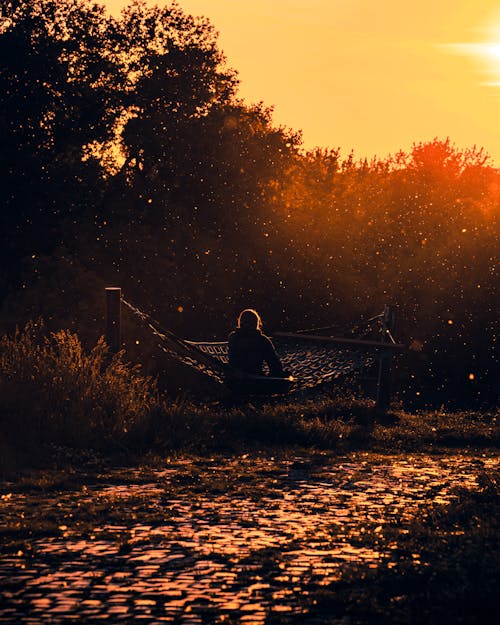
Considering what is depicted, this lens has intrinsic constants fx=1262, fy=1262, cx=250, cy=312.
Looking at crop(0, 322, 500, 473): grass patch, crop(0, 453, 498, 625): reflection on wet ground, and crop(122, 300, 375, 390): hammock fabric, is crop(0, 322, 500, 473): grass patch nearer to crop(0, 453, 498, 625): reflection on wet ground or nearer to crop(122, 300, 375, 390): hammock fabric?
crop(122, 300, 375, 390): hammock fabric

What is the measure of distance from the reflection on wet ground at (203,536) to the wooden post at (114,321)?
11.8 feet

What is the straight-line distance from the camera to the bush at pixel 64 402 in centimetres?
1308

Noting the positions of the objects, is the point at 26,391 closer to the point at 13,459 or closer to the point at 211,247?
the point at 13,459

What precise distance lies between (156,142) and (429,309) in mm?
19376

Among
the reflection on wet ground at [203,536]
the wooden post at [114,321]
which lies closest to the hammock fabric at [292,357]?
the wooden post at [114,321]

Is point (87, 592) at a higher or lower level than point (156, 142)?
lower

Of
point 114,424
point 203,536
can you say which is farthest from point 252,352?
point 203,536

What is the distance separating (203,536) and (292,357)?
432 inches

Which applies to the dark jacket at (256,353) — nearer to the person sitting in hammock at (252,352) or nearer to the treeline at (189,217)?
the person sitting in hammock at (252,352)

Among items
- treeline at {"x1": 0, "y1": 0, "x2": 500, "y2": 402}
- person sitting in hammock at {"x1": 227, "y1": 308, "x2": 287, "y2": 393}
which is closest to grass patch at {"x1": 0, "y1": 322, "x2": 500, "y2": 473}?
person sitting in hammock at {"x1": 227, "y1": 308, "x2": 287, "y2": 393}

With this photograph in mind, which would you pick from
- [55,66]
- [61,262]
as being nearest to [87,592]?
[61,262]

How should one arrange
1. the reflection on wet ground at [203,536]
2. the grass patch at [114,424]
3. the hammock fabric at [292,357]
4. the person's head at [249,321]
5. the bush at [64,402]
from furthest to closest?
the person's head at [249,321], the hammock fabric at [292,357], the bush at [64,402], the grass patch at [114,424], the reflection on wet ground at [203,536]

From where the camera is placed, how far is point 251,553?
25.1 ft

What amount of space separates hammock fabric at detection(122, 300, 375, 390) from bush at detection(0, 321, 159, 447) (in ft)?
4.48
